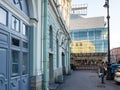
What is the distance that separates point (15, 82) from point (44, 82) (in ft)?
10.6

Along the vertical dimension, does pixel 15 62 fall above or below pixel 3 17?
below

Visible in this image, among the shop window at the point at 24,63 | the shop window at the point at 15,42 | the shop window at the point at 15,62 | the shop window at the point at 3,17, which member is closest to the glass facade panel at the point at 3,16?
the shop window at the point at 3,17

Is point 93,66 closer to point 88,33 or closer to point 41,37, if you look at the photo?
point 88,33

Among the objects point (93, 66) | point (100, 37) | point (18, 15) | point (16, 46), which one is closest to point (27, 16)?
point (18, 15)

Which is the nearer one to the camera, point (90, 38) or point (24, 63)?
point (24, 63)

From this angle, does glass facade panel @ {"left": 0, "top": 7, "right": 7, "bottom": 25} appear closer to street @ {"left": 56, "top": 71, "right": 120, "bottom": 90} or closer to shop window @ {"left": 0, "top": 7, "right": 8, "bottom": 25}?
shop window @ {"left": 0, "top": 7, "right": 8, "bottom": 25}

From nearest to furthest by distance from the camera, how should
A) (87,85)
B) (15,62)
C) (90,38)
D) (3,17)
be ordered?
(3,17) → (15,62) → (87,85) → (90,38)

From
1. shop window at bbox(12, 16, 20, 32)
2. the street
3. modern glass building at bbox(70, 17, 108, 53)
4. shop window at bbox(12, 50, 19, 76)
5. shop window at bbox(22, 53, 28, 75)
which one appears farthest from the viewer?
modern glass building at bbox(70, 17, 108, 53)

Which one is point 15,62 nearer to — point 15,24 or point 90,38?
point 15,24

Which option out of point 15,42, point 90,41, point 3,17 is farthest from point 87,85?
point 90,41

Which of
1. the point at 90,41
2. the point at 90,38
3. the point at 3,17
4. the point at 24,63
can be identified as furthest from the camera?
the point at 90,38

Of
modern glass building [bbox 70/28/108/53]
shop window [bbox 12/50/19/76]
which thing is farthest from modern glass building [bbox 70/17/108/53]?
shop window [bbox 12/50/19/76]

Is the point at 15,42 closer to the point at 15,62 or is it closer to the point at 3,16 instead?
the point at 15,62

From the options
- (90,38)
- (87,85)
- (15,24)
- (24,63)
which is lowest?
(87,85)
